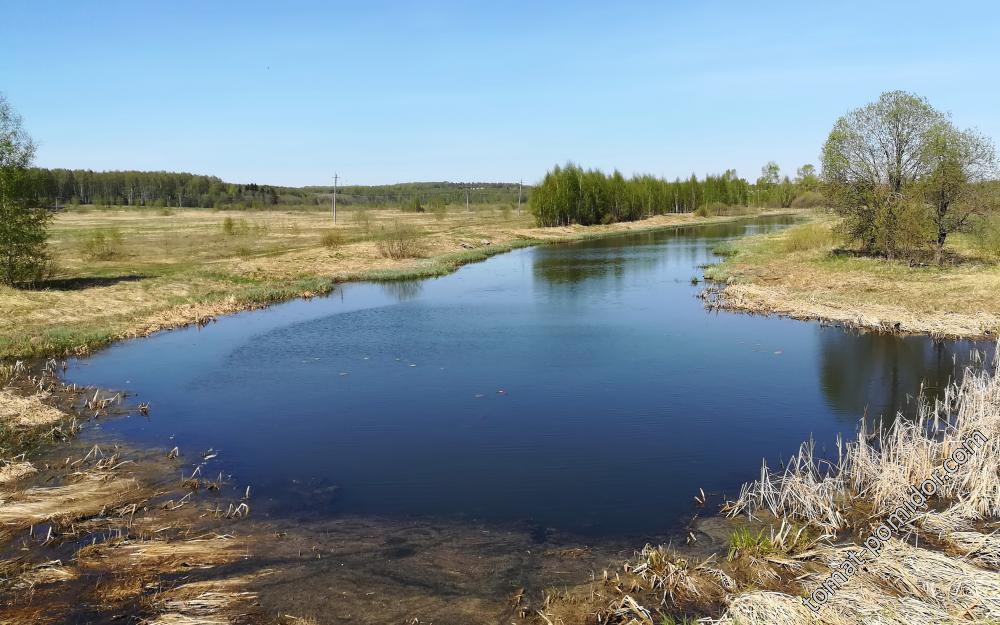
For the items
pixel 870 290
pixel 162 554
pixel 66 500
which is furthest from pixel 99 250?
pixel 870 290

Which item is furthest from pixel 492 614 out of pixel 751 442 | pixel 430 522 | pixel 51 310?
pixel 51 310

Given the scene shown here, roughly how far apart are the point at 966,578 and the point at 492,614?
4.20 m

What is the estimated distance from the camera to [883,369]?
1489cm

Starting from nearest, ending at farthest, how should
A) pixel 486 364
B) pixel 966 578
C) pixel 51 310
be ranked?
pixel 966 578 → pixel 486 364 → pixel 51 310

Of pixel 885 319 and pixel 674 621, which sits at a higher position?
pixel 885 319

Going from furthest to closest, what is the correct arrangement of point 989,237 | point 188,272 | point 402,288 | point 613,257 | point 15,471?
point 613,257 < point 188,272 < point 402,288 < point 989,237 < point 15,471

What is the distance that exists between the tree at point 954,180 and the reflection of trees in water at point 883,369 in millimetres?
12759

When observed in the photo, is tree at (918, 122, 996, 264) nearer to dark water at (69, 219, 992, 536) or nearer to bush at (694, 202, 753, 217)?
dark water at (69, 219, 992, 536)

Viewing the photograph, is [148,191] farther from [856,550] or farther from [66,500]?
[856,550]

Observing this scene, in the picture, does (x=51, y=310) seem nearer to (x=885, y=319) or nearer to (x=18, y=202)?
(x=18, y=202)

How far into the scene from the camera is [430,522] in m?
8.17

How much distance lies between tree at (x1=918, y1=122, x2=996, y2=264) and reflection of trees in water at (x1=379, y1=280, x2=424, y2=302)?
2159 cm

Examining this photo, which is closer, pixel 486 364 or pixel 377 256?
pixel 486 364

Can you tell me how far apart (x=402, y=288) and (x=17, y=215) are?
573 inches
